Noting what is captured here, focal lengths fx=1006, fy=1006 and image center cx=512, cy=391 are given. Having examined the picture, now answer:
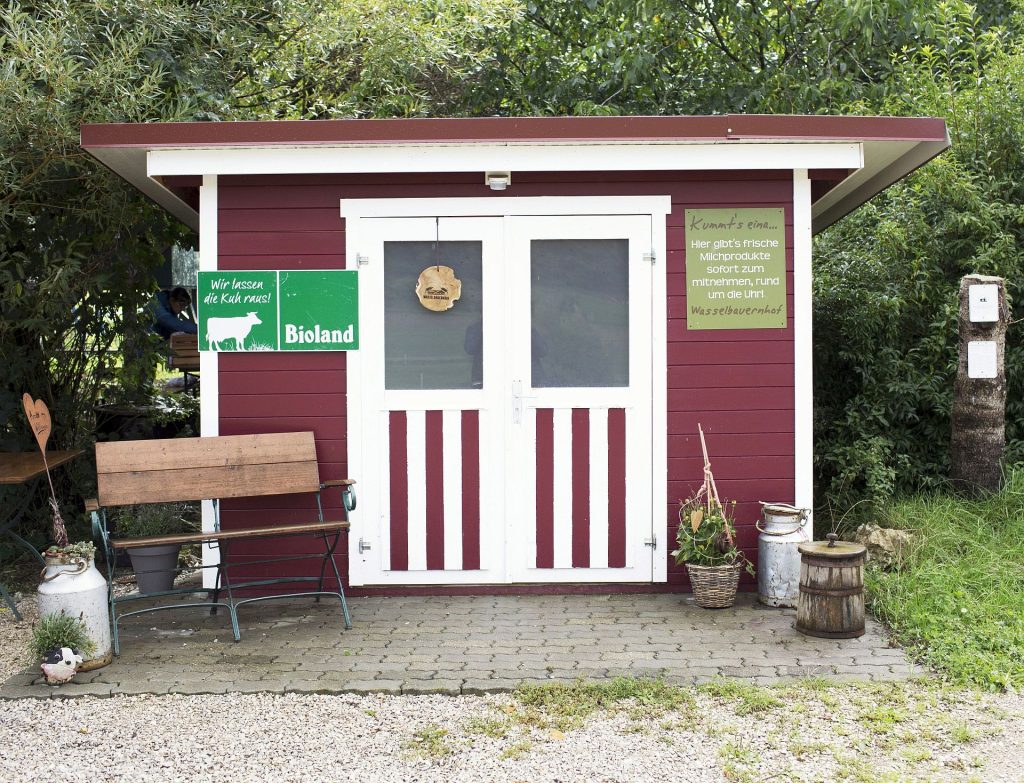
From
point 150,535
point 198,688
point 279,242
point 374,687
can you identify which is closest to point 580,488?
point 374,687

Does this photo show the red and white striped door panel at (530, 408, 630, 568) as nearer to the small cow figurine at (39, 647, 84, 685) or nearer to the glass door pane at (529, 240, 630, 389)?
the glass door pane at (529, 240, 630, 389)

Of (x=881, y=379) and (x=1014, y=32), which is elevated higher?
(x=1014, y=32)

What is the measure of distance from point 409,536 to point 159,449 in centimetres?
142

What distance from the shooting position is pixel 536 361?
5625 millimetres

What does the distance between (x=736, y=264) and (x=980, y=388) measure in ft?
Answer: 7.31

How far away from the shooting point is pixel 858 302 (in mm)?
7387

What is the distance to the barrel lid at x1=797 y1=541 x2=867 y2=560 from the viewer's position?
4734mm

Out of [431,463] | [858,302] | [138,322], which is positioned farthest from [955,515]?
[138,322]

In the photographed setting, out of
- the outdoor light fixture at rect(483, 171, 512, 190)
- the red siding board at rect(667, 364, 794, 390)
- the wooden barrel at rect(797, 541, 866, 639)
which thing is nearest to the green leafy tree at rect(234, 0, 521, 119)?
the outdoor light fixture at rect(483, 171, 512, 190)

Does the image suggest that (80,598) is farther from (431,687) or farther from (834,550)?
(834,550)

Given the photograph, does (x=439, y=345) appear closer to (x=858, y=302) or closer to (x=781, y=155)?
(x=781, y=155)

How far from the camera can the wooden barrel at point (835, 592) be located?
4746 mm

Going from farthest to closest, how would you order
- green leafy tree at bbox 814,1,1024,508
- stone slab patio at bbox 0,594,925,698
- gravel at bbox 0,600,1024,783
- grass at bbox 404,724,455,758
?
1. green leafy tree at bbox 814,1,1024,508
2. stone slab patio at bbox 0,594,925,698
3. grass at bbox 404,724,455,758
4. gravel at bbox 0,600,1024,783

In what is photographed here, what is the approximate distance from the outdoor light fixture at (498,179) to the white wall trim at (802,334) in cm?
160
